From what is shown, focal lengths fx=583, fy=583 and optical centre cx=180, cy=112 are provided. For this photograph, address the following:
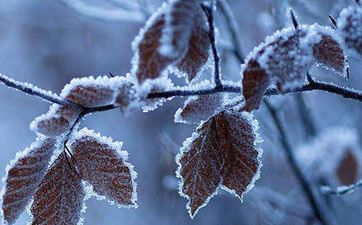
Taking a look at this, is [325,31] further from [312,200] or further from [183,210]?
[183,210]


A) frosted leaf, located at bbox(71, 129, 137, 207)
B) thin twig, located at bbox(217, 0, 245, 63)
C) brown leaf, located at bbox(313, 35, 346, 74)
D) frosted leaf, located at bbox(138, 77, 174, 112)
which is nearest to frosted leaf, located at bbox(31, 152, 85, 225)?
frosted leaf, located at bbox(71, 129, 137, 207)

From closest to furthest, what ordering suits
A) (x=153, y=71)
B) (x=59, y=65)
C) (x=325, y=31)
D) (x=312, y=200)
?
(x=153, y=71) → (x=325, y=31) → (x=312, y=200) → (x=59, y=65)

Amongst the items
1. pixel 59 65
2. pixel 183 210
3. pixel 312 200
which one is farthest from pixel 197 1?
pixel 59 65

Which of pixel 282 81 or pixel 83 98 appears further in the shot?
pixel 83 98

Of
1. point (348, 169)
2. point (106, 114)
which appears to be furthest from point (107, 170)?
point (106, 114)

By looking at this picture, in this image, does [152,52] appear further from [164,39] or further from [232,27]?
[232,27]

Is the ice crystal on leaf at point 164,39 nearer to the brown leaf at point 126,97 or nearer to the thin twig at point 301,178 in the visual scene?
the brown leaf at point 126,97

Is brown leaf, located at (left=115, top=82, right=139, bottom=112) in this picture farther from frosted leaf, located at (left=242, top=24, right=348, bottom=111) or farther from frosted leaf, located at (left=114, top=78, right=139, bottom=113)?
frosted leaf, located at (left=242, top=24, right=348, bottom=111)

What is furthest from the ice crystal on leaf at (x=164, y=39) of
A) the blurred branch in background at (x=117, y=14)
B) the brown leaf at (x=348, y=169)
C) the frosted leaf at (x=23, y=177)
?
the blurred branch in background at (x=117, y=14)
